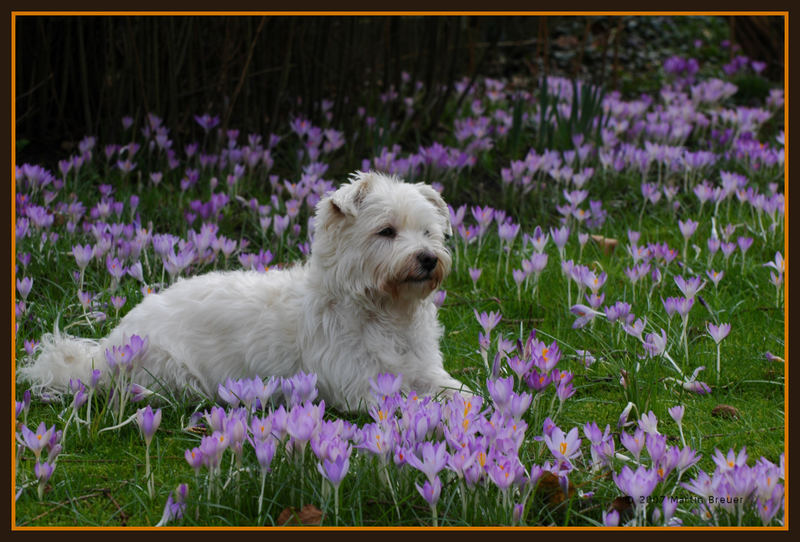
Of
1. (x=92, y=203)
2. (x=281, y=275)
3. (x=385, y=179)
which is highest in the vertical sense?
(x=385, y=179)

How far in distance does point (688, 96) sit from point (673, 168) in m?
4.00

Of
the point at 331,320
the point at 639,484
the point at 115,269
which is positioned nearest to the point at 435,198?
the point at 331,320

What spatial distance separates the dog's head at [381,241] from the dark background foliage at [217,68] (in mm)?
4061

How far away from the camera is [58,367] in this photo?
496 centimetres

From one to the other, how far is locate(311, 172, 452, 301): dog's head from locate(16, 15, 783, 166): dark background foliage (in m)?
4.06

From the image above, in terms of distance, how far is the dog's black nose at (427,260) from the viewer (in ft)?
15.2

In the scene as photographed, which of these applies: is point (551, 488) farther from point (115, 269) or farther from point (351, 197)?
point (115, 269)

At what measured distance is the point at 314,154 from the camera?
8.52 metres

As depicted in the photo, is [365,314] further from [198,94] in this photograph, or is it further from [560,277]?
[198,94]

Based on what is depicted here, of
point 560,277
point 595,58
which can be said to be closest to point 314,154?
point 560,277

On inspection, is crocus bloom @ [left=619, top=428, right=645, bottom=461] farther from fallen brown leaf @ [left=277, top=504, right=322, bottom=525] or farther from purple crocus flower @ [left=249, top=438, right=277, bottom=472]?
purple crocus flower @ [left=249, top=438, right=277, bottom=472]

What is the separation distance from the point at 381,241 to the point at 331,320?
1.65 feet

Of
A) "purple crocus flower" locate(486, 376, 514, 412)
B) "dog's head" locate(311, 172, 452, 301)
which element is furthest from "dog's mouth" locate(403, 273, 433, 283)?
"purple crocus flower" locate(486, 376, 514, 412)

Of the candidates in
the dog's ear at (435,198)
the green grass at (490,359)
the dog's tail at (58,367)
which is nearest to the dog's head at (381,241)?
the dog's ear at (435,198)
